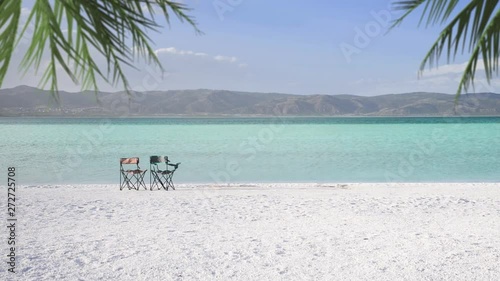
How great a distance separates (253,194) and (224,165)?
1191 cm

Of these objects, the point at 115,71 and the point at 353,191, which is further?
the point at 353,191

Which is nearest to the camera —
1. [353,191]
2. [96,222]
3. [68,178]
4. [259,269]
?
[259,269]

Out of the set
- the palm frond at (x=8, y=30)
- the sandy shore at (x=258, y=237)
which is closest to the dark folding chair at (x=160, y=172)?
the sandy shore at (x=258, y=237)

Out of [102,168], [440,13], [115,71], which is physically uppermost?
[440,13]

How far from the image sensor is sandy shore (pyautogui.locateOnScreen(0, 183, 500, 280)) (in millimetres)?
4605

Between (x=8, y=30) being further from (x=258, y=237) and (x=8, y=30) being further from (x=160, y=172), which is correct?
(x=160, y=172)

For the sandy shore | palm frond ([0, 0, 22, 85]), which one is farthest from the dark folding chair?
palm frond ([0, 0, 22, 85])

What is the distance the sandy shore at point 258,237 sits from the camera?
4.61 meters

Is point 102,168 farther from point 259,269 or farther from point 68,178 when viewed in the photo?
point 259,269

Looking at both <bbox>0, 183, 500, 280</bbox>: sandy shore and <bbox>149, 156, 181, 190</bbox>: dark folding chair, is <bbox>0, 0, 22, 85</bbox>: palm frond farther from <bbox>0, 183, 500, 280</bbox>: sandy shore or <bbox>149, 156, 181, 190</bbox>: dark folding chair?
<bbox>149, 156, 181, 190</bbox>: dark folding chair

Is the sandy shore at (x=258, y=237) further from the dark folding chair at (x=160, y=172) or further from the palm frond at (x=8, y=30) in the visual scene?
the palm frond at (x=8, y=30)

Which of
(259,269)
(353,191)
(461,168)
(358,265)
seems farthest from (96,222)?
(461,168)

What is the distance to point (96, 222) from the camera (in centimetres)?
705

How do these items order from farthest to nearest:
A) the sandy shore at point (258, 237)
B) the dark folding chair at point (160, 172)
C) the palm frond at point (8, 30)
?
1. the dark folding chair at point (160, 172)
2. the sandy shore at point (258, 237)
3. the palm frond at point (8, 30)
